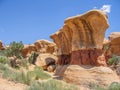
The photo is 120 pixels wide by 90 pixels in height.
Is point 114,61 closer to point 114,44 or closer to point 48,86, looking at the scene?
point 114,44

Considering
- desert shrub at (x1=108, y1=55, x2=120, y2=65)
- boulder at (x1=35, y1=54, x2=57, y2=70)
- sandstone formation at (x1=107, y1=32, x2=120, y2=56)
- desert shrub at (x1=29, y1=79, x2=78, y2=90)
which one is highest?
sandstone formation at (x1=107, y1=32, x2=120, y2=56)

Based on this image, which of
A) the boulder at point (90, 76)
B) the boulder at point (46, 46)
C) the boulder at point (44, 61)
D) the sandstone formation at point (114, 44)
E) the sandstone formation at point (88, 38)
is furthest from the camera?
the boulder at point (46, 46)

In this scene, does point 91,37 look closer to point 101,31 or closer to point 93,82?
point 101,31

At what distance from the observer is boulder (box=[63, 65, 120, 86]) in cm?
1700

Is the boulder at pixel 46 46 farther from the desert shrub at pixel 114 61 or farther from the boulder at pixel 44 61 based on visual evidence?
the desert shrub at pixel 114 61

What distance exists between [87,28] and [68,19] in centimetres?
164

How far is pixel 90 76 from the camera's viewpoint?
17.4 m

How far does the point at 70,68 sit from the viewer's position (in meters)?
18.6

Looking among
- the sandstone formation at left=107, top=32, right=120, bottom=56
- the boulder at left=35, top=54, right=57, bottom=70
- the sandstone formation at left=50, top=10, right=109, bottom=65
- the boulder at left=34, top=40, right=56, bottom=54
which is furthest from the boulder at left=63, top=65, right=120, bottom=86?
the boulder at left=34, top=40, right=56, bottom=54

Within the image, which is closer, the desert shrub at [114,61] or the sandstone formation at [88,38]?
the sandstone formation at [88,38]

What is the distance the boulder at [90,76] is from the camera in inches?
669

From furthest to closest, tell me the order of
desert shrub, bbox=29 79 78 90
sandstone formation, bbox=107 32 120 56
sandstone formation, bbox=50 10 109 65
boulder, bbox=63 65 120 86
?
1. sandstone formation, bbox=107 32 120 56
2. sandstone formation, bbox=50 10 109 65
3. boulder, bbox=63 65 120 86
4. desert shrub, bbox=29 79 78 90

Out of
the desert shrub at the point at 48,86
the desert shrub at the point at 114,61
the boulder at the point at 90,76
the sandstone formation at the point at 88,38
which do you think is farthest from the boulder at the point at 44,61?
the desert shrub at the point at 48,86

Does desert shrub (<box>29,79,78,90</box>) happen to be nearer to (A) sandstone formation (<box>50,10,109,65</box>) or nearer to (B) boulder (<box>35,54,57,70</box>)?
(A) sandstone formation (<box>50,10,109,65</box>)
